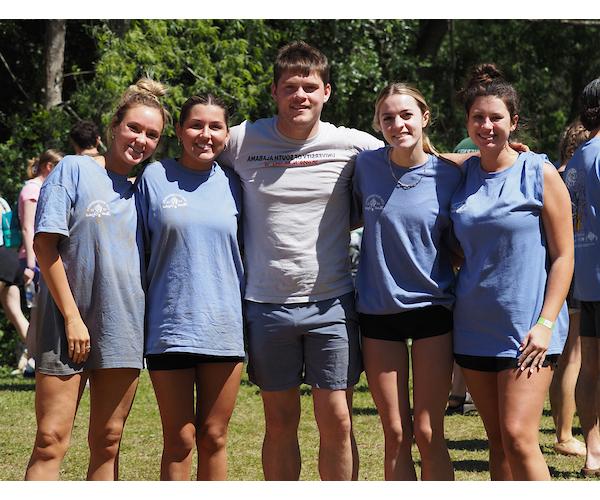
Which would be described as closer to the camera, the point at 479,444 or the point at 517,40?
the point at 479,444

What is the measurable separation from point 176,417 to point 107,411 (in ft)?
0.99

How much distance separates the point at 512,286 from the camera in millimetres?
4305

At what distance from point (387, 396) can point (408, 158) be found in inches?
41.5

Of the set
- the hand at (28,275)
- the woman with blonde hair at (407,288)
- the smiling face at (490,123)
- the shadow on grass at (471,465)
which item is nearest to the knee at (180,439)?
the woman with blonde hair at (407,288)

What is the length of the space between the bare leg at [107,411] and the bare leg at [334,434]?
2.82 ft

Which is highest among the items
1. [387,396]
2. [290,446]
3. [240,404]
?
[387,396]

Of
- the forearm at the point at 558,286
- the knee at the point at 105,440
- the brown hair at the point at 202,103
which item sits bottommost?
the knee at the point at 105,440

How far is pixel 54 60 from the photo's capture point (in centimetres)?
1377

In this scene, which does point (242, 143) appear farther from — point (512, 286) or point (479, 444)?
point (479, 444)

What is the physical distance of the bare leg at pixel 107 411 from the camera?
175 inches

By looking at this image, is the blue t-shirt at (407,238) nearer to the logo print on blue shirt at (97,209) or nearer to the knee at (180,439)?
the knee at (180,439)

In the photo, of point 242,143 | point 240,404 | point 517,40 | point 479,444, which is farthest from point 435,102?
point 242,143

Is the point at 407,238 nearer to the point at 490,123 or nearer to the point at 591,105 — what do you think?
the point at 490,123
